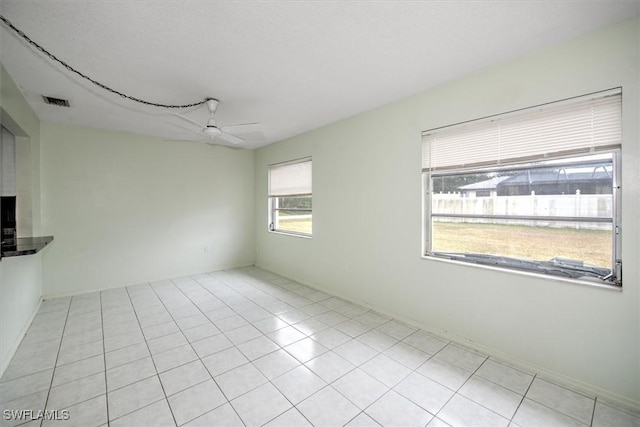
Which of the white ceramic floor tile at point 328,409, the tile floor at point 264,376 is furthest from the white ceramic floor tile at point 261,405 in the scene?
the white ceramic floor tile at point 328,409

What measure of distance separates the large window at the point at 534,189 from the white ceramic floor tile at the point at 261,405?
6.69 ft

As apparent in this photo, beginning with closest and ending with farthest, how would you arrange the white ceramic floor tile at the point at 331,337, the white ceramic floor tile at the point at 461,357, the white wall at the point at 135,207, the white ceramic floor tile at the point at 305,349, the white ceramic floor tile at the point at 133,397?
the white ceramic floor tile at the point at 133,397, the white ceramic floor tile at the point at 461,357, the white ceramic floor tile at the point at 305,349, the white ceramic floor tile at the point at 331,337, the white wall at the point at 135,207

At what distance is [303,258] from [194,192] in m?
2.48

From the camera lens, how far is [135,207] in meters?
4.49

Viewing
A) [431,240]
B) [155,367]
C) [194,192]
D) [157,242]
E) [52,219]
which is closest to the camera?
[155,367]

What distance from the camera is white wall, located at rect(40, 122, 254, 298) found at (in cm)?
388

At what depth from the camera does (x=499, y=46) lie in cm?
207

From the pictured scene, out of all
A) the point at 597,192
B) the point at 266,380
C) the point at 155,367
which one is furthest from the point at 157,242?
the point at 597,192

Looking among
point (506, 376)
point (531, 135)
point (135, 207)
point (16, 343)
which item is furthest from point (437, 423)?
point (135, 207)

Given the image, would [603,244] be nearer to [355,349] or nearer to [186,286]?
[355,349]

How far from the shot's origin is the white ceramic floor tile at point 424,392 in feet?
6.05

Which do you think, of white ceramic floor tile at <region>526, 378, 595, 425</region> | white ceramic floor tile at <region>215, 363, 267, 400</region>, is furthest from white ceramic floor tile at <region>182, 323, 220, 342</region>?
white ceramic floor tile at <region>526, 378, 595, 425</region>

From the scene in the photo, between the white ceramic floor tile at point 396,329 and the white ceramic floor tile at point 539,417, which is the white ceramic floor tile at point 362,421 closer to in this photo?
the white ceramic floor tile at point 539,417

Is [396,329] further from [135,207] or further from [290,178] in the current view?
[135,207]
